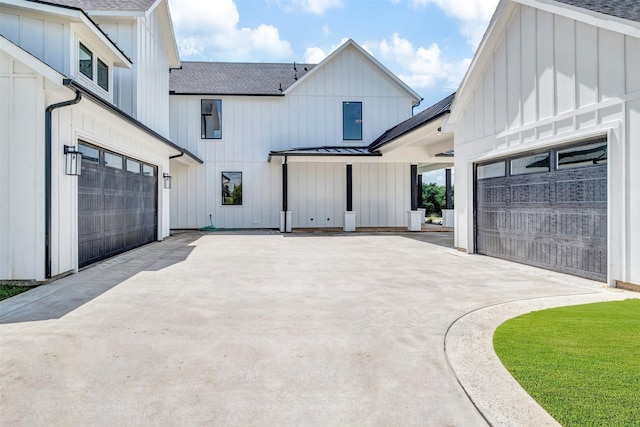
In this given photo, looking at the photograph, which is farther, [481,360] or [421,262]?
[421,262]

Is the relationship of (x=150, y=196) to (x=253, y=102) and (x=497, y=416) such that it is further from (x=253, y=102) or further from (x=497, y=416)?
(x=497, y=416)

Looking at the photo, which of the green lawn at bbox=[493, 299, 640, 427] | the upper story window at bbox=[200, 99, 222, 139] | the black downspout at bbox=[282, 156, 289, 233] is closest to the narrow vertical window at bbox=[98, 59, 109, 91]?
the black downspout at bbox=[282, 156, 289, 233]

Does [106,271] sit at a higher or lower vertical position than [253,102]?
lower

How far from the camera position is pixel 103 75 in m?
10.5

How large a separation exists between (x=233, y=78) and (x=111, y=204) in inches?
495

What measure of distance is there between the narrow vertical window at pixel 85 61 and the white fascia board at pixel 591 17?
30.8 ft

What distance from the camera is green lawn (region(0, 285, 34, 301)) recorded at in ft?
18.4

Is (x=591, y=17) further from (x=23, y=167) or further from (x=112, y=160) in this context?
(x=112, y=160)

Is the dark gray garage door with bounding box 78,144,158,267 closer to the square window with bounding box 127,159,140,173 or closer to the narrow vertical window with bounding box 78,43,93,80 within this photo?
the square window with bounding box 127,159,140,173

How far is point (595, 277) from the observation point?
6422 mm

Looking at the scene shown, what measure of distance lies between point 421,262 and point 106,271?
631cm

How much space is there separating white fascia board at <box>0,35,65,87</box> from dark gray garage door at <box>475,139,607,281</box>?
8.23m

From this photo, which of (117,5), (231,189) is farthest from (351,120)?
(117,5)

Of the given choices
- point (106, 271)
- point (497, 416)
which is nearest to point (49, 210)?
point (106, 271)
